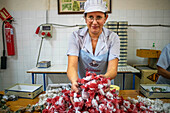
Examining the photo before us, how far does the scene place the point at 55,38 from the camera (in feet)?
11.7

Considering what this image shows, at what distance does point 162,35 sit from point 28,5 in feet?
12.9

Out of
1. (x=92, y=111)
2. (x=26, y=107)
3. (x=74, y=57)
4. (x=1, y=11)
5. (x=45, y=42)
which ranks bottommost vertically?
(x=26, y=107)

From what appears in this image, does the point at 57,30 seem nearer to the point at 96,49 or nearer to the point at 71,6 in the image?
the point at 71,6

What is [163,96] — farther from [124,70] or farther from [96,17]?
[124,70]

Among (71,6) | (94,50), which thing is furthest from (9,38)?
(94,50)

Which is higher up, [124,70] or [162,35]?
[162,35]

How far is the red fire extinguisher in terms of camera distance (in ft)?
11.1

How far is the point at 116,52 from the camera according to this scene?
152 cm

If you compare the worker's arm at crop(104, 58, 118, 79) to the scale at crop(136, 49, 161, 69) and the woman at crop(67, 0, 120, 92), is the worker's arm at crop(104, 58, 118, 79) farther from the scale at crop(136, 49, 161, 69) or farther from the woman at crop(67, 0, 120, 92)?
the scale at crop(136, 49, 161, 69)

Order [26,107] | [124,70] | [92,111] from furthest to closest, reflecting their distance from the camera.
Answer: [124,70] → [26,107] → [92,111]

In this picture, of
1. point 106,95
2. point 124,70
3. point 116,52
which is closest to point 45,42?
point 124,70

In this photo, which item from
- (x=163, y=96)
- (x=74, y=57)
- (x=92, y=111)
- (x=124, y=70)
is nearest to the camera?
(x=92, y=111)

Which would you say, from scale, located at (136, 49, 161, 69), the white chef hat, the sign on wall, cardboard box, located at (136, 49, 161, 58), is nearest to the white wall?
the sign on wall

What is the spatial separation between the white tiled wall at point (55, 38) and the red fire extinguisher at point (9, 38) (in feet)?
0.42
